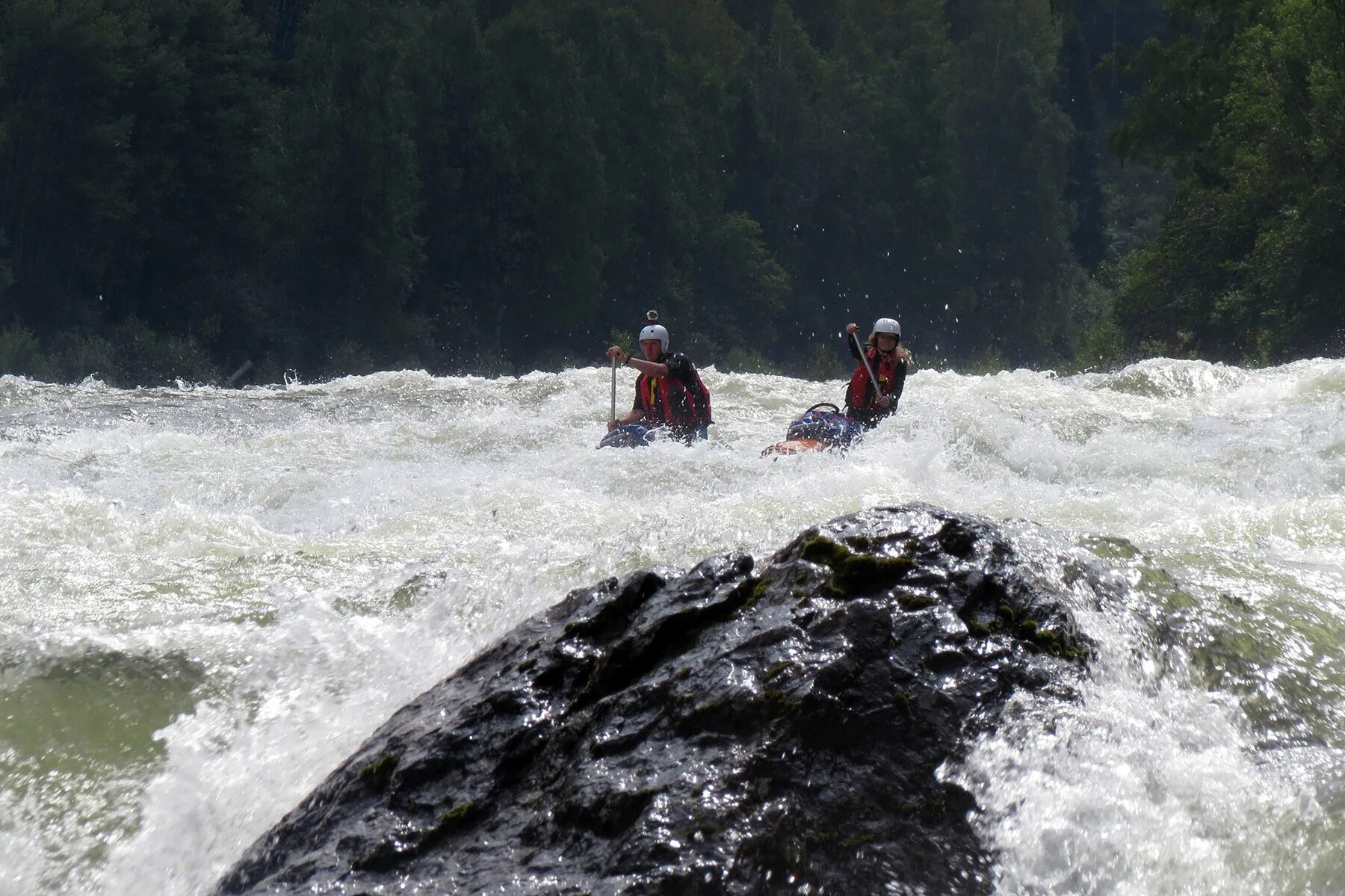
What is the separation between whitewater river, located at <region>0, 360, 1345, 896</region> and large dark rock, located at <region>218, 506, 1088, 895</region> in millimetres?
174

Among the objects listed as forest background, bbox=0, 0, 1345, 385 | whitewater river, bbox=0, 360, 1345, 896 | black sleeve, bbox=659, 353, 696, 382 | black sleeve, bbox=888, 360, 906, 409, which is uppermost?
forest background, bbox=0, 0, 1345, 385

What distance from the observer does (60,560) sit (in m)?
6.50

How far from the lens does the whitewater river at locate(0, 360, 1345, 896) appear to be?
350cm

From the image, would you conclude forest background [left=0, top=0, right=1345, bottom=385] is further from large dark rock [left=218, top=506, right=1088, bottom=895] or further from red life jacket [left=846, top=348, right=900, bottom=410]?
large dark rock [left=218, top=506, right=1088, bottom=895]

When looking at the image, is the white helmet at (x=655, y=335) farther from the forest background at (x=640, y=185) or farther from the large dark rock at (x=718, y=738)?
the forest background at (x=640, y=185)

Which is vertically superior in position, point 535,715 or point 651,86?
point 651,86

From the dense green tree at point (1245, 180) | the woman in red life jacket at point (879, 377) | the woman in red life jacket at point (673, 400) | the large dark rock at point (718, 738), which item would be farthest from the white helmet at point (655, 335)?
the dense green tree at point (1245, 180)

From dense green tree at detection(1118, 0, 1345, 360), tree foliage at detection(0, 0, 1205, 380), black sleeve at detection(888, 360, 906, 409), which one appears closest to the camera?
black sleeve at detection(888, 360, 906, 409)

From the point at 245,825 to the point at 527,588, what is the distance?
59.5 inches

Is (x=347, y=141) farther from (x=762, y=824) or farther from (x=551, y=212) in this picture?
(x=762, y=824)

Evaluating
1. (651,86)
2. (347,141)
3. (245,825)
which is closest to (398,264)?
(347,141)

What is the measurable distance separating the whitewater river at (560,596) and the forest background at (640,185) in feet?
45.2

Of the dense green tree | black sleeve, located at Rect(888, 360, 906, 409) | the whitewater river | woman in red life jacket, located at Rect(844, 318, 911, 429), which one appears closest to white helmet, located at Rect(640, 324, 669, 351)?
the whitewater river

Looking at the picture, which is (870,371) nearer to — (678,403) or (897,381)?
(897,381)
